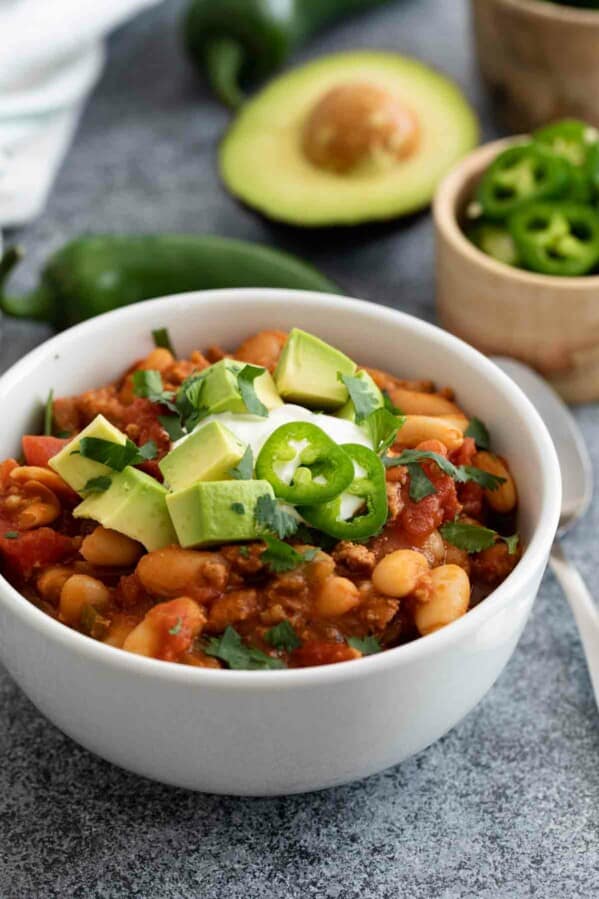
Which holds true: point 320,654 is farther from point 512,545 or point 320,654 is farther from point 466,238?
point 466,238

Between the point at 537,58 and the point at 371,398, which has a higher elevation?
the point at 371,398

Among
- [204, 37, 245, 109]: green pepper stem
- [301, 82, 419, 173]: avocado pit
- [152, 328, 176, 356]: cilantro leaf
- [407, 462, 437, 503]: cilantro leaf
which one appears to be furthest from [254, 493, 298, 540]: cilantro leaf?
[204, 37, 245, 109]: green pepper stem

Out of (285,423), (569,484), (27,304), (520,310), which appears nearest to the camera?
(285,423)

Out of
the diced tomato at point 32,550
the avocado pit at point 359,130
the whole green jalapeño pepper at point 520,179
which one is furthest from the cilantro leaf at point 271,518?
the avocado pit at point 359,130

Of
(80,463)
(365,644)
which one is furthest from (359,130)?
(365,644)

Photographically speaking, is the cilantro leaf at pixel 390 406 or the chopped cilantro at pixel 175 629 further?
the cilantro leaf at pixel 390 406

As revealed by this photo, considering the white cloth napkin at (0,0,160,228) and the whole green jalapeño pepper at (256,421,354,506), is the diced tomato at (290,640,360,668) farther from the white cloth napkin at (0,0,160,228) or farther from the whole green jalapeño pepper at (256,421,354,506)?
the white cloth napkin at (0,0,160,228)

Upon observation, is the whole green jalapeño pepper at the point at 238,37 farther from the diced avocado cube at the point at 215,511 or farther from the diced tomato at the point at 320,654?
the diced tomato at the point at 320,654
